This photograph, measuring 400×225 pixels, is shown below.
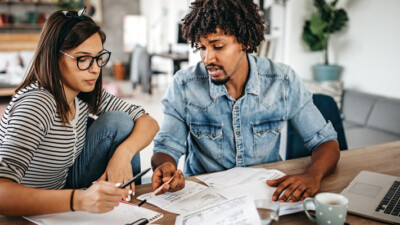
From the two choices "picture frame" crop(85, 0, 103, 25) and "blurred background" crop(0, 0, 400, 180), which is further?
"picture frame" crop(85, 0, 103, 25)

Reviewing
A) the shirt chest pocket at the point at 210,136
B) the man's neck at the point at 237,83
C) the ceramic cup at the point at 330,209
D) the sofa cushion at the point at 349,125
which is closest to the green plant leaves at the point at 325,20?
the sofa cushion at the point at 349,125

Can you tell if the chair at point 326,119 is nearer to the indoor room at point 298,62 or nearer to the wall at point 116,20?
the indoor room at point 298,62

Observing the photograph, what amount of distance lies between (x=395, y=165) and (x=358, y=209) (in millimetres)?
500

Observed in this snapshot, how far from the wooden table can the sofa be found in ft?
4.65

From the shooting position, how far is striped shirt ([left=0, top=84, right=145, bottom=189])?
3.17 ft

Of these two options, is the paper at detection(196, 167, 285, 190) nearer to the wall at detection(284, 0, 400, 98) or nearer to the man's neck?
the man's neck

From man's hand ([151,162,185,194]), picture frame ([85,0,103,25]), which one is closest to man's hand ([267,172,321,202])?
man's hand ([151,162,185,194])

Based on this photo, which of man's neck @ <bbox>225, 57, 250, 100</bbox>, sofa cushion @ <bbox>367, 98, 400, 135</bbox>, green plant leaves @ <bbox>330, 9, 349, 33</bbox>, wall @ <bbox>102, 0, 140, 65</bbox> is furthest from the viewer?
wall @ <bbox>102, 0, 140, 65</bbox>

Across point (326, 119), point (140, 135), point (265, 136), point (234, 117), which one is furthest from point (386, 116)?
point (140, 135)

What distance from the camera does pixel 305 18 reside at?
4.17m

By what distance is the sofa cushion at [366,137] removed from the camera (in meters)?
2.84

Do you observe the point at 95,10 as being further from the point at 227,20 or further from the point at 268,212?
the point at 268,212

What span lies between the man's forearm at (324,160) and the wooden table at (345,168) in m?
0.03

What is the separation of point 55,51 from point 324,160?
1.03m
